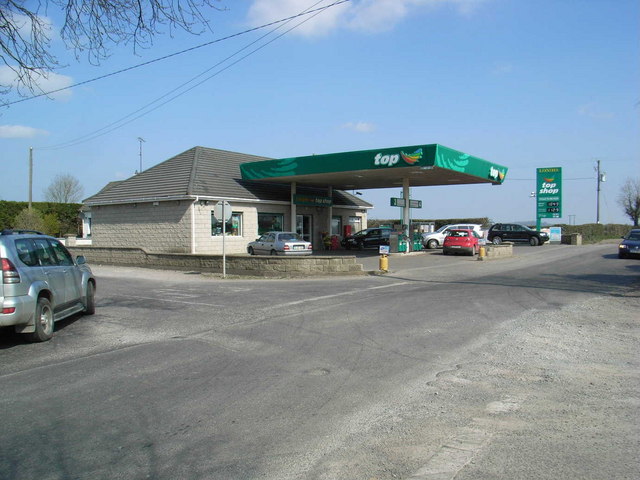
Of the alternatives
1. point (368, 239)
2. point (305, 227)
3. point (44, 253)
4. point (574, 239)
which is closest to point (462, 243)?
point (368, 239)

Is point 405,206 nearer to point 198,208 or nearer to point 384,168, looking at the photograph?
point 384,168

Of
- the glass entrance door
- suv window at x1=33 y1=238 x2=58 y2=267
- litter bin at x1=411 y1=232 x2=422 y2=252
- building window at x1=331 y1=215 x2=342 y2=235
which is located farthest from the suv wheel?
building window at x1=331 y1=215 x2=342 y2=235

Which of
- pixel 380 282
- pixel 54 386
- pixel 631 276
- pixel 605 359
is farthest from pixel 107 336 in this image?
pixel 631 276

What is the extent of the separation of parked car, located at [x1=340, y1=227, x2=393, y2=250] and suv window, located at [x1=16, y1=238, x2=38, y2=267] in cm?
2730

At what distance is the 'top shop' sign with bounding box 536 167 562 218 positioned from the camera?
4416cm

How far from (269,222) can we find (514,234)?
22010 mm

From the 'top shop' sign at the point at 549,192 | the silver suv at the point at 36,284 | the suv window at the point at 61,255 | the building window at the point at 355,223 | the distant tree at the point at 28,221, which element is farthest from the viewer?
the 'top shop' sign at the point at 549,192

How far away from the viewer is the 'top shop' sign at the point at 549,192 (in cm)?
4416

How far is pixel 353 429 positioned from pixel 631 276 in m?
18.4

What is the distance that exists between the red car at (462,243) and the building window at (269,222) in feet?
33.8

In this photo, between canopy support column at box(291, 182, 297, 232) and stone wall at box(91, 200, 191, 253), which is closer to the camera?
stone wall at box(91, 200, 191, 253)

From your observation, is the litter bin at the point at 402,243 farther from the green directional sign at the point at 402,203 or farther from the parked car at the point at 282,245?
the parked car at the point at 282,245

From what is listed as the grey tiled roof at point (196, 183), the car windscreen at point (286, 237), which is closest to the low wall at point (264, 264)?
the grey tiled roof at point (196, 183)

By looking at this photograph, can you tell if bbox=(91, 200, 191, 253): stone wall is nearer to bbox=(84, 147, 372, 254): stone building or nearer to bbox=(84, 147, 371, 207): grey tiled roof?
bbox=(84, 147, 372, 254): stone building
